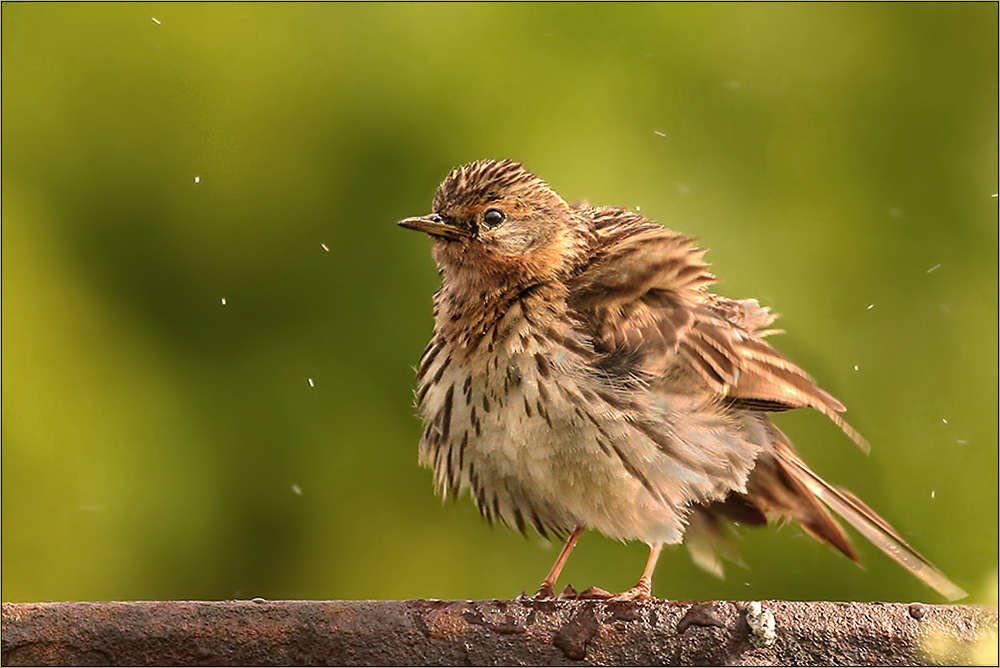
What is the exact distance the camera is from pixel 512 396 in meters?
3.68

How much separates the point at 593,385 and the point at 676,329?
36cm

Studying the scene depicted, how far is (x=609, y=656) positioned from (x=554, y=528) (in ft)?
4.30

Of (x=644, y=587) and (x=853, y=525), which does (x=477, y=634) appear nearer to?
(x=644, y=587)

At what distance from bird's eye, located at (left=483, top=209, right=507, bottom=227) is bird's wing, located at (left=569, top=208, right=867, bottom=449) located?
285mm

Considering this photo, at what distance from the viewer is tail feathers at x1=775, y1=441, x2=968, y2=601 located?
407 centimetres

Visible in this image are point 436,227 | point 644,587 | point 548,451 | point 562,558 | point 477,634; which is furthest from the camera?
point 562,558

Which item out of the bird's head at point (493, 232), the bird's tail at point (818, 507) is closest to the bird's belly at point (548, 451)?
the bird's head at point (493, 232)

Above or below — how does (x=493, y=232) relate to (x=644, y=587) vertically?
above

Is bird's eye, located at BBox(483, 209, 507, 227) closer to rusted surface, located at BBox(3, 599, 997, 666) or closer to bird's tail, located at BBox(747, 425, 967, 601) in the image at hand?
bird's tail, located at BBox(747, 425, 967, 601)

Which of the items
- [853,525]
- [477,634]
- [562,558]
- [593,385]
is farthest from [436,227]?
[853,525]

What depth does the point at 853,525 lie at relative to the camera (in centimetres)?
413

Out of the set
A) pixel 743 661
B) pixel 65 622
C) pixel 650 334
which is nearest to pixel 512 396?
pixel 650 334

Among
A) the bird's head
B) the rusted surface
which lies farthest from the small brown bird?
the rusted surface

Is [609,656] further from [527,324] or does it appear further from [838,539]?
[838,539]
